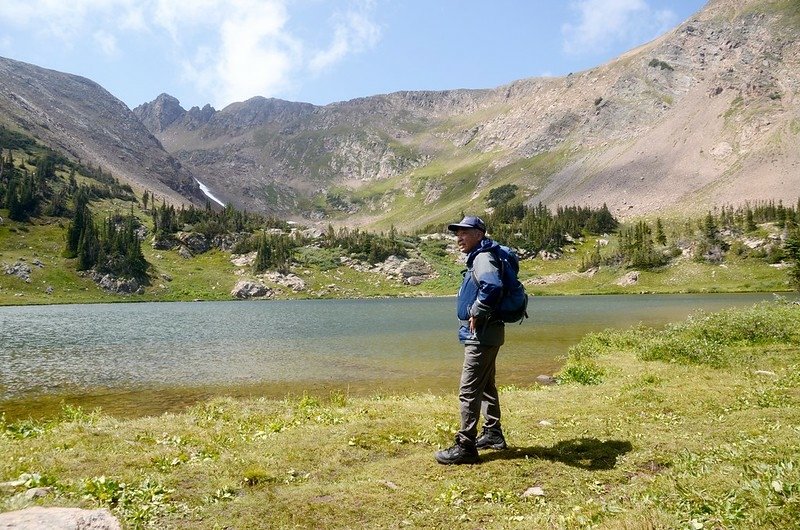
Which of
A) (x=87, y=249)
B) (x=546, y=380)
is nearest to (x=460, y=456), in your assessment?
(x=546, y=380)

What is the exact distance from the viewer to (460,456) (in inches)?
365

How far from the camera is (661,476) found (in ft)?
24.5

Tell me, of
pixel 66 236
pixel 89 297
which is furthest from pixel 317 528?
pixel 66 236

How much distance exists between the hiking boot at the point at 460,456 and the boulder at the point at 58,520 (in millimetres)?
5628

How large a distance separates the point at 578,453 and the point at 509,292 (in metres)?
3.59

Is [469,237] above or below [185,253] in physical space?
below

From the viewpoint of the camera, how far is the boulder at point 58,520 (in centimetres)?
514

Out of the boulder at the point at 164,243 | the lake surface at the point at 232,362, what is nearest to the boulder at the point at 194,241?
the boulder at the point at 164,243

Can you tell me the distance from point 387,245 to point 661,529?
623ft

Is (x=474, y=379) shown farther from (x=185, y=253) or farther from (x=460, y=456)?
(x=185, y=253)

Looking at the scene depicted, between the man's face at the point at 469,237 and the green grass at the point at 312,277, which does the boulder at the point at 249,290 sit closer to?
the green grass at the point at 312,277

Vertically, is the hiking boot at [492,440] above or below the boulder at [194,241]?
below

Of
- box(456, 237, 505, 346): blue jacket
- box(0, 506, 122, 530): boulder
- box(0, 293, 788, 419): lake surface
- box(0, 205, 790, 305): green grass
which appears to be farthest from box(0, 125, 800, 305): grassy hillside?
box(456, 237, 505, 346): blue jacket

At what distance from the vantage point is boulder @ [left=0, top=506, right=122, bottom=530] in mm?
5141
